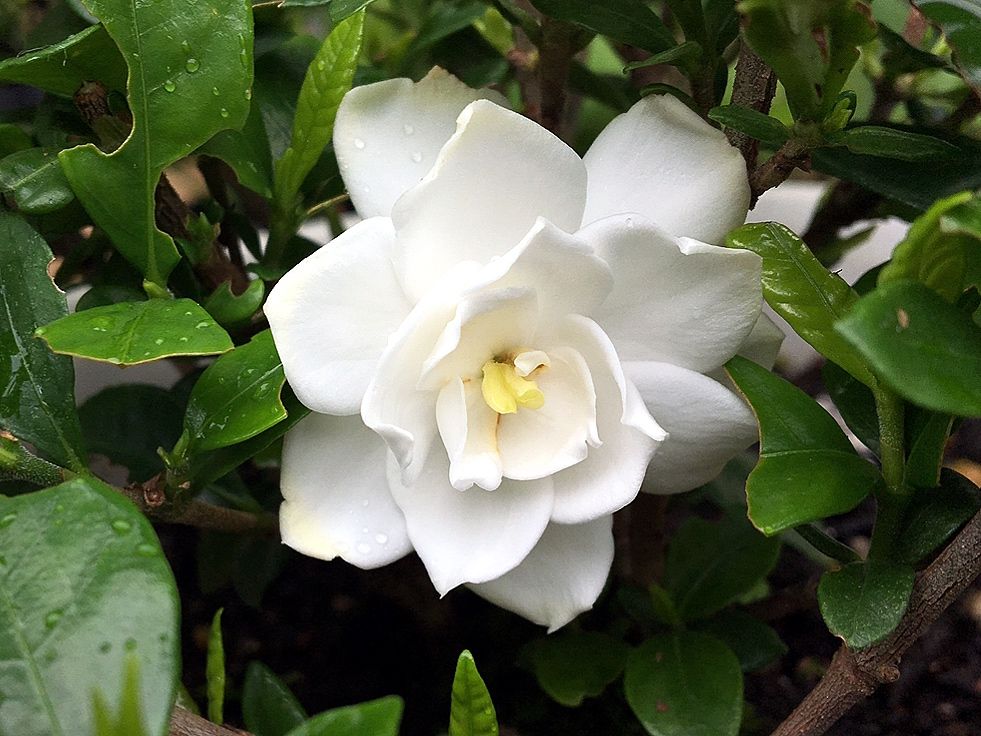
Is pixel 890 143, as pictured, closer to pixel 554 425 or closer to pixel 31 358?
pixel 554 425

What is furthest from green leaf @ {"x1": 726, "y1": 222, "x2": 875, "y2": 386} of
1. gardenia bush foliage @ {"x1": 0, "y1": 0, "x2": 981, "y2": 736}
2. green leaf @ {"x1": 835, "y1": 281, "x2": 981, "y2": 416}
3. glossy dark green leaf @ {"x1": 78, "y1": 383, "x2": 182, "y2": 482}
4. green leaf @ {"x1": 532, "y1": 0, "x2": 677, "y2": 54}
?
glossy dark green leaf @ {"x1": 78, "y1": 383, "x2": 182, "y2": 482}

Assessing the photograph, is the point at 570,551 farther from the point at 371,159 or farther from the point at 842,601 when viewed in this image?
the point at 371,159

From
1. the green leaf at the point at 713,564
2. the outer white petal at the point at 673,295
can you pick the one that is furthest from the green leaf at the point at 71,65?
the green leaf at the point at 713,564

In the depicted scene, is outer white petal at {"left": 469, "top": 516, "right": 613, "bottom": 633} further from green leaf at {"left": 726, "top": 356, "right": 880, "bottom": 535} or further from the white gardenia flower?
→ green leaf at {"left": 726, "top": 356, "right": 880, "bottom": 535}

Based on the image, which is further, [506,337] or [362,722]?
[506,337]

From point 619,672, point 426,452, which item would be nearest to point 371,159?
point 426,452

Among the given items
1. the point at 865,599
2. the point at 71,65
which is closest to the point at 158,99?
the point at 71,65
